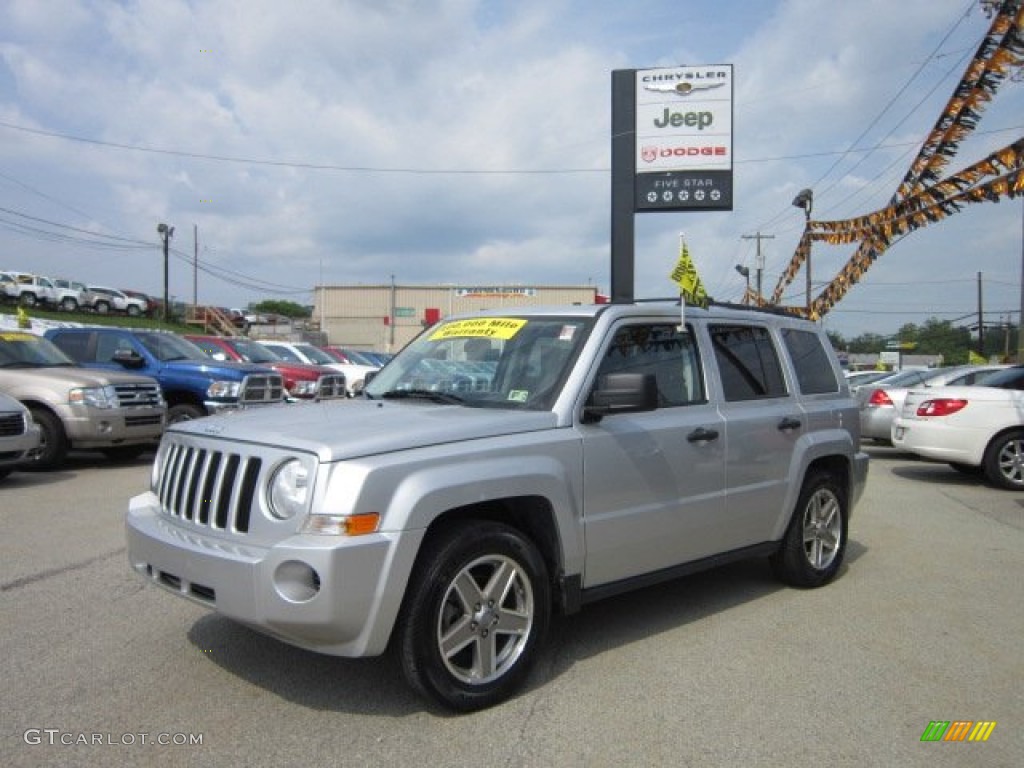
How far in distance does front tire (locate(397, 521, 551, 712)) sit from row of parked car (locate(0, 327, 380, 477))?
2.45m

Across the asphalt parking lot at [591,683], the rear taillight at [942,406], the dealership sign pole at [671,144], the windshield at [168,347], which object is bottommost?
the asphalt parking lot at [591,683]

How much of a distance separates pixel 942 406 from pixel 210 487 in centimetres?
968

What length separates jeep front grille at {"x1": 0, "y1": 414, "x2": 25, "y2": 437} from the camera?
8703mm

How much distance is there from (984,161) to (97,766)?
1789cm

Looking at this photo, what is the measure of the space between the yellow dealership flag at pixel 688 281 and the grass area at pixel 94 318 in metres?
31.4

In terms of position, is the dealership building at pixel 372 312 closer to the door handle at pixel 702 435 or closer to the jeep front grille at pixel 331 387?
the jeep front grille at pixel 331 387

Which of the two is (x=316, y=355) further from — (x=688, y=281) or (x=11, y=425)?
(x=688, y=281)

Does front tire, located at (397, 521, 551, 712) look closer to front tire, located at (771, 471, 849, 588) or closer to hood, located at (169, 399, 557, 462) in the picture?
hood, located at (169, 399, 557, 462)

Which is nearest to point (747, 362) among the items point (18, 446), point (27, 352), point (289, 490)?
point (289, 490)

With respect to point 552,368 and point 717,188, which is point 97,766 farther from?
point 717,188

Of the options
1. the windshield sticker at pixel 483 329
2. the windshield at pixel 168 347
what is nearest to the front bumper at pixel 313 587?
the windshield sticker at pixel 483 329

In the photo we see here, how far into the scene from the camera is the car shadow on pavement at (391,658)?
3.61 meters

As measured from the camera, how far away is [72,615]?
4660 millimetres

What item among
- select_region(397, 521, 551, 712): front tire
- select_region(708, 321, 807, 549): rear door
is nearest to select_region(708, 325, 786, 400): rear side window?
select_region(708, 321, 807, 549): rear door
